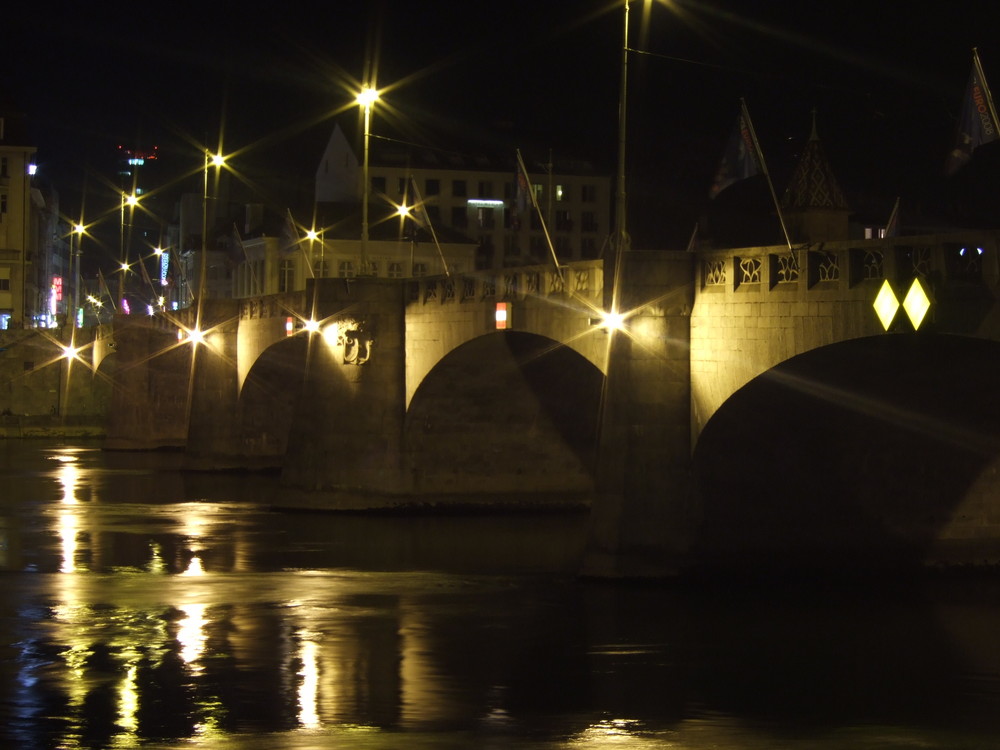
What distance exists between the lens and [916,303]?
973 inches

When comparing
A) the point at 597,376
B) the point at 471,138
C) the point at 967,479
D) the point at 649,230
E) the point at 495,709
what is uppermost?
the point at 471,138

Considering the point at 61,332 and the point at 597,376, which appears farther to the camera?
the point at 61,332

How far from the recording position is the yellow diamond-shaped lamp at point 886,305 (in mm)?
25214

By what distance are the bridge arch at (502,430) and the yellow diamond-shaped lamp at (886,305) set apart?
18.8m

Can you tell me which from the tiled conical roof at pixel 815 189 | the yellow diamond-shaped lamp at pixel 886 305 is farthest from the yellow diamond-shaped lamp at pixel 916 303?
the tiled conical roof at pixel 815 189

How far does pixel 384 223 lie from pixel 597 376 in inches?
1844

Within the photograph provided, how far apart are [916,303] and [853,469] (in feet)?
26.9

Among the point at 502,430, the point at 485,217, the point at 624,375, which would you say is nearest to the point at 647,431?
the point at 624,375

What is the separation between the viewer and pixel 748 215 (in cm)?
8694

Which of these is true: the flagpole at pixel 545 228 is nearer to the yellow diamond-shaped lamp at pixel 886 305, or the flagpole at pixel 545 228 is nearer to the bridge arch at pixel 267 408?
the yellow diamond-shaped lamp at pixel 886 305

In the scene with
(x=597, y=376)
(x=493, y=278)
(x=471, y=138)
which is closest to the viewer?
(x=493, y=278)

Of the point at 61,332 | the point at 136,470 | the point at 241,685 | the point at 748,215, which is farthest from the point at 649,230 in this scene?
the point at 241,685

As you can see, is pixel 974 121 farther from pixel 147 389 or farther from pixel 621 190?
pixel 147 389

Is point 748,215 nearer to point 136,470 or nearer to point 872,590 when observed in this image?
point 136,470
